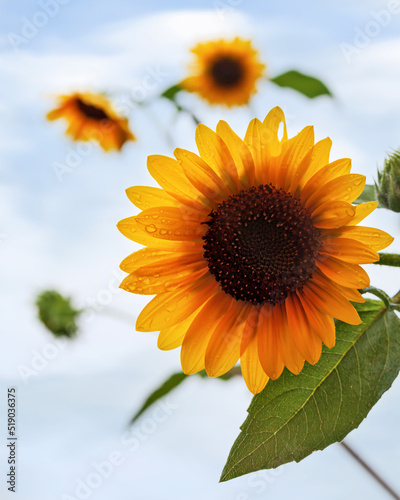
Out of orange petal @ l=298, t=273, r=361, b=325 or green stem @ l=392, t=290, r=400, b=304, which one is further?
green stem @ l=392, t=290, r=400, b=304

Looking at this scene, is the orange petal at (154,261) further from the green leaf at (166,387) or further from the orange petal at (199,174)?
the green leaf at (166,387)

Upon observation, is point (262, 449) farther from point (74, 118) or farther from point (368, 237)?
point (74, 118)

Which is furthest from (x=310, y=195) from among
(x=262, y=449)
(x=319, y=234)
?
(x=262, y=449)

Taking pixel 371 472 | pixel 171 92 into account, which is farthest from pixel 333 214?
pixel 171 92

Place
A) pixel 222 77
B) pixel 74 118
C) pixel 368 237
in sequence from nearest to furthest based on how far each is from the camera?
pixel 368 237 → pixel 74 118 → pixel 222 77

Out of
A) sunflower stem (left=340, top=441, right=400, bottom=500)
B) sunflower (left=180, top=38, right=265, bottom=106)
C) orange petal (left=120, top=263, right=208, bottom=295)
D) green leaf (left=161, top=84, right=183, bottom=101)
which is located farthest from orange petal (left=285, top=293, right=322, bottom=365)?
sunflower (left=180, top=38, right=265, bottom=106)

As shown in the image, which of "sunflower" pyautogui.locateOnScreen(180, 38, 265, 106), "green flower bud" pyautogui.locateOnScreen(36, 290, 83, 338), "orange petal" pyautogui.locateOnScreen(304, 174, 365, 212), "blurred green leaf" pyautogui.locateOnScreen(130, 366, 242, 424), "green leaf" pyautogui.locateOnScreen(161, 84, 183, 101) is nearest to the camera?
"orange petal" pyautogui.locateOnScreen(304, 174, 365, 212)

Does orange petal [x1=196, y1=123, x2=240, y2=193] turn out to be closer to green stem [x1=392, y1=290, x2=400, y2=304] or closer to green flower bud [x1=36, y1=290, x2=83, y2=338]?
green stem [x1=392, y1=290, x2=400, y2=304]
